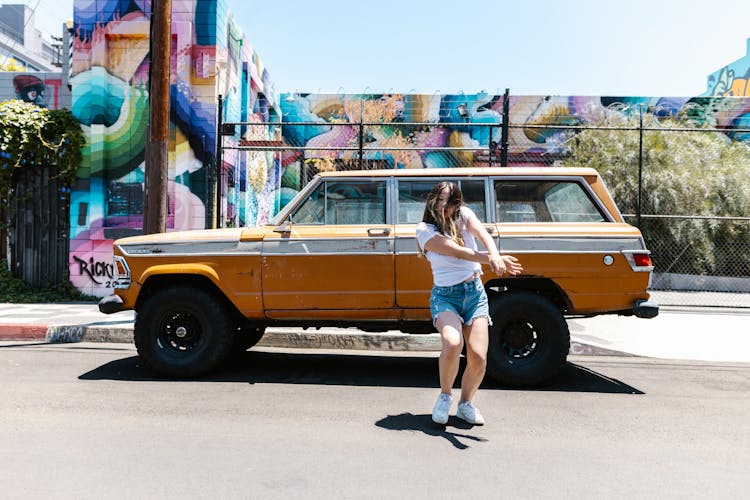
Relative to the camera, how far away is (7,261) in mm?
11414

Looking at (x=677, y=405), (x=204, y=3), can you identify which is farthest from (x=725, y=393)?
(x=204, y=3)

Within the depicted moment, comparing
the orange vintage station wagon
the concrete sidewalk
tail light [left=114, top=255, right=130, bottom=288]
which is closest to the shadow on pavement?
the orange vintage station wagon

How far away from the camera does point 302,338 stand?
7621mm

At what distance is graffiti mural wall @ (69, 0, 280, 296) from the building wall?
124 feet

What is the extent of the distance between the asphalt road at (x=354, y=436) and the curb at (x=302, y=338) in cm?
120

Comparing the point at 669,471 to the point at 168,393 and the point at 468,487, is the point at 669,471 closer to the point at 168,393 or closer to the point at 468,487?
the point at 468,487

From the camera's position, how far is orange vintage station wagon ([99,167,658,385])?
17.9ft

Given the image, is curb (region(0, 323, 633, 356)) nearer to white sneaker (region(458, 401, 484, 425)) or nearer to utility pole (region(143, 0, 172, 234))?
utility pole (region(143, 0, 172, 234))

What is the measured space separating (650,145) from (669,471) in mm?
13878

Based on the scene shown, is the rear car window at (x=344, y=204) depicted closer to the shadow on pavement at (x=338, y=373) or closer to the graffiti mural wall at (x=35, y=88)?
the shadow on pavement at (x=338, y=373)

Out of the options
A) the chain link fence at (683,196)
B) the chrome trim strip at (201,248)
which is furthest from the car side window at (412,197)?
the chain link fence at (683,196)

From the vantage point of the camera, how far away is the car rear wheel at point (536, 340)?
5352 mm

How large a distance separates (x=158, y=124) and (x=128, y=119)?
368 cm

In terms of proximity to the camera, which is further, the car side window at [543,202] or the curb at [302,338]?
the curb at [302,338]
